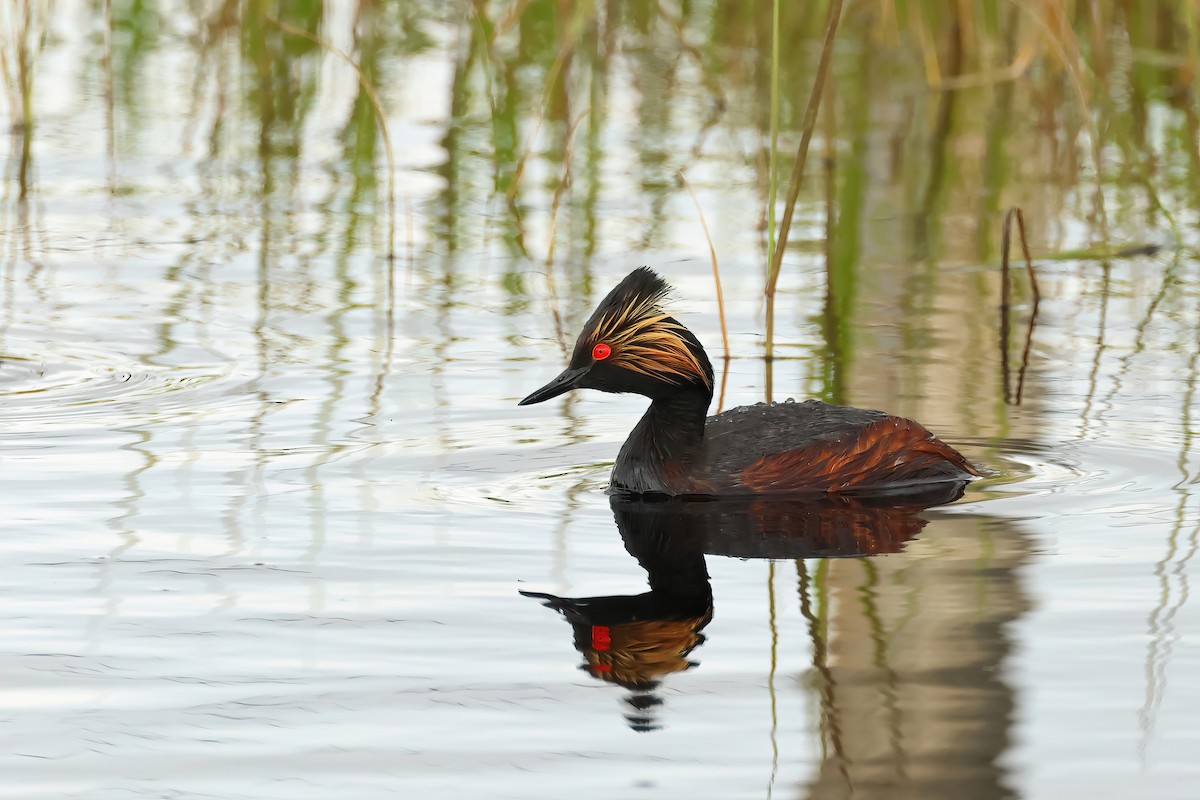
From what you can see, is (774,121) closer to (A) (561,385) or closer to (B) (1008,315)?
(A) (561,385)

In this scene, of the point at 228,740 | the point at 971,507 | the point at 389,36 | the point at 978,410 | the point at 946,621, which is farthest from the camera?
the point at 389,36

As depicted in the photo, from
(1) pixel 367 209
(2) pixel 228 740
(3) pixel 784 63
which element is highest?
(3) pixel 784 63

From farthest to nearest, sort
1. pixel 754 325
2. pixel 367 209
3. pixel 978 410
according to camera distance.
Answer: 1. pixel 367 209
2. pixel 754 325
3. pixel 978 410

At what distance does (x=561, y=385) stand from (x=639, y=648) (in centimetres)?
208

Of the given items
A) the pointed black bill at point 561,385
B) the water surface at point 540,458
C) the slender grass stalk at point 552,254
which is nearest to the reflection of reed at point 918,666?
the water surface at point 540,458

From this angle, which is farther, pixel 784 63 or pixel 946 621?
pixel 784 63

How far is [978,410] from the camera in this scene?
7.91 meters

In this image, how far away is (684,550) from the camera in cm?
616

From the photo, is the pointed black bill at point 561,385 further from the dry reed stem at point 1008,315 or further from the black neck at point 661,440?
the dry reed stem at point 1008,315

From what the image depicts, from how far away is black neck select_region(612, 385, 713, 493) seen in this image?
22.3 ft

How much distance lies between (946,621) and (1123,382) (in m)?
3.27

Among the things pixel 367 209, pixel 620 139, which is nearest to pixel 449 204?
pixel 367 209

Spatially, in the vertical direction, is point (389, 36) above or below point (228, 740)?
above

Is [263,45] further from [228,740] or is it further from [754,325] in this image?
[228,740]
